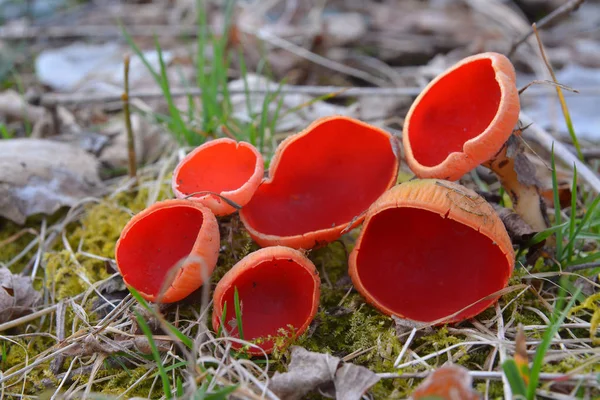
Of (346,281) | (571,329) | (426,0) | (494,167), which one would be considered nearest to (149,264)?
(346,281)

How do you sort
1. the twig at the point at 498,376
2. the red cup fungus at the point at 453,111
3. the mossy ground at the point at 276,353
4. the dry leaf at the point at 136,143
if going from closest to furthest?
the twig at the point at 498,376
the mossy ground at the point at 276,353
the red cup fungus at the point at 453,111
the dry leaf at the point at 136,143

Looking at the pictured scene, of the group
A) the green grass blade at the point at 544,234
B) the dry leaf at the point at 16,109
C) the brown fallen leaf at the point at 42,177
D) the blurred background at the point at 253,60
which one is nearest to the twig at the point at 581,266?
the green grass blade at the point at 544,234

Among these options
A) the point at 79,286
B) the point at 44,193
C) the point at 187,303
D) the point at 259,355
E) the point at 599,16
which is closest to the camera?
the point at 259,355

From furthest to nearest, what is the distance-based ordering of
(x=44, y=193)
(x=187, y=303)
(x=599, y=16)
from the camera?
(x=599, y=16) → (x=44, y=193) → (x=187, y=303)

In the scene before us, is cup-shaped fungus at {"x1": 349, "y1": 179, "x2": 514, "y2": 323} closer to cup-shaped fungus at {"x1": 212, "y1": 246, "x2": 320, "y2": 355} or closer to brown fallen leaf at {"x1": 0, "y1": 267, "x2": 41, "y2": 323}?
cup-shaped fungus at {"x1": 212, "y1": 246, "x2": 320, "y2": 355}

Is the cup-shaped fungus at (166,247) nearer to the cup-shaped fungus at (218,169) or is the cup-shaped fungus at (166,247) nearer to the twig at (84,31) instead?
the cup-shaped fungus at (218,169)

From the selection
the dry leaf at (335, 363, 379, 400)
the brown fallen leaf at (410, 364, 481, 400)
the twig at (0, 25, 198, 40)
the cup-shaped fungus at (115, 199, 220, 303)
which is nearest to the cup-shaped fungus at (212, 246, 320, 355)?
the cup-shaped fungus at (115, 199, 220, 303)

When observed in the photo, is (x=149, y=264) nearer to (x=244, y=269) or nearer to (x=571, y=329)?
(x=244, y=269)
